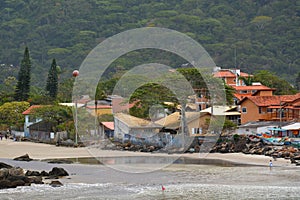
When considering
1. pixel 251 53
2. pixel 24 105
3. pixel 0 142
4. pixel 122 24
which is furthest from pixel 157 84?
pixel 122 24

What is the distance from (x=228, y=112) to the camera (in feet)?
177

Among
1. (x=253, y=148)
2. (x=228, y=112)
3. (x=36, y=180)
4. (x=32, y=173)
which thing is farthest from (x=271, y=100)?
(x=36, y=180)

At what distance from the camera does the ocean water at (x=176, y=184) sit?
25.7 meters

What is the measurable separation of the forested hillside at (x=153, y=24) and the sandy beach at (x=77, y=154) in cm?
6932

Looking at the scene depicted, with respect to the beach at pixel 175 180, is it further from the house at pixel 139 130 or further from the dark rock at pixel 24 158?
the house at pixel 139 130

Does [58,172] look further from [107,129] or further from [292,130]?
[107,129]

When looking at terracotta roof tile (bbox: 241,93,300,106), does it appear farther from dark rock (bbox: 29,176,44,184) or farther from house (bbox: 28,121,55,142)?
dark rock (bbox: 29,176,44,184)

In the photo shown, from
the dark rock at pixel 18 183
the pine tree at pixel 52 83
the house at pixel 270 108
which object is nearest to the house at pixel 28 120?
the pine tree at pixel 52 83

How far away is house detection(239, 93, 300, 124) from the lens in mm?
50875

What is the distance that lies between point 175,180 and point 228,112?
24.8 metres

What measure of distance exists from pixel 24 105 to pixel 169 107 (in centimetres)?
2489

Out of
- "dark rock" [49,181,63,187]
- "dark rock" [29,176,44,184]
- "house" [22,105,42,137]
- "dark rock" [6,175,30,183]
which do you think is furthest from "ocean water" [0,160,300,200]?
"house" [22,105,42,137]

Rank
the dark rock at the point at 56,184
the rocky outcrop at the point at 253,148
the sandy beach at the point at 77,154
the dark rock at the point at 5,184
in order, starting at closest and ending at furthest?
1. the dark rock at the point at 5,184
2. the dark rock at the point at 56,184
3. the sandy beach at the point at 77,154
4. the rocky outcrop at the point at 253,148

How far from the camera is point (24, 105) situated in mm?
69000
